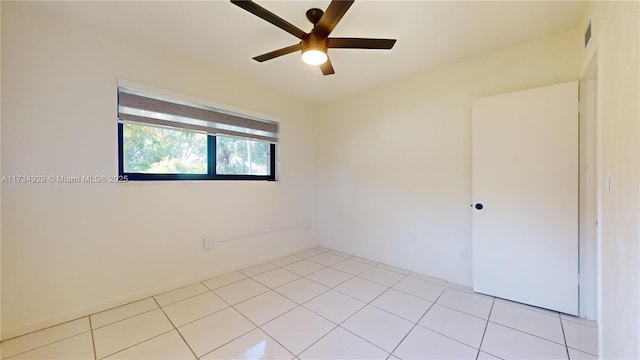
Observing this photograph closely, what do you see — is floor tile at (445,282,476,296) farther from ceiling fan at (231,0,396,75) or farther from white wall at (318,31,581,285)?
ceiling fan at (231,0,396,75)

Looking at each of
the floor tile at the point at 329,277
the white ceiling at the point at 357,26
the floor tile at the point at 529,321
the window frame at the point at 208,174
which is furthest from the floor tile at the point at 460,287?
the window frame at the point at 208,174

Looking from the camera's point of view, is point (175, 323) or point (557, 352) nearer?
A: point (557, 352)

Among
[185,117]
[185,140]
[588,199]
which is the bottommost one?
[588,199]

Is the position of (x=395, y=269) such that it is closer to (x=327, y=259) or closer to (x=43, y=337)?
(x=327, y=259)

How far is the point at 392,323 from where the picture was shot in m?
1.97

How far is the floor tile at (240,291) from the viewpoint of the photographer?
2.37 meters

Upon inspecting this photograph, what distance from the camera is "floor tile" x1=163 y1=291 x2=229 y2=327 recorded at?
6.66 ft

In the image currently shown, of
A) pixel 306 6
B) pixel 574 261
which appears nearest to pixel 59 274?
pixel 306 6

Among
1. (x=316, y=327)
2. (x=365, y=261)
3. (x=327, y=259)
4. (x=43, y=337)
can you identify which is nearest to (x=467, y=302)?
(x=365, y=261)

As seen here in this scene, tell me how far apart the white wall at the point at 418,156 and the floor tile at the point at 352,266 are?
254mm

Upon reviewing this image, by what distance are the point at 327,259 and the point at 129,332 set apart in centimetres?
230

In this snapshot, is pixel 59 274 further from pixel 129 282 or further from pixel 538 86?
pixel 538 86

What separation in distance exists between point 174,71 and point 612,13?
11.0 feet

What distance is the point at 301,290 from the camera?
254 cm
